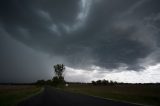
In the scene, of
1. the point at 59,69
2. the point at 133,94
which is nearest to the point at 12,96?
the point at 133,94

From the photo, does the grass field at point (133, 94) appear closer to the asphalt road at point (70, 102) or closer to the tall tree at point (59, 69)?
the asphalt road at point (70, 102)

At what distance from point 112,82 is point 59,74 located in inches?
2639

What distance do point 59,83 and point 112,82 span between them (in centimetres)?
6777

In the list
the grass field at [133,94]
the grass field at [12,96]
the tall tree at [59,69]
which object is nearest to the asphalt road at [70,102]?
the grass field at [12,96]

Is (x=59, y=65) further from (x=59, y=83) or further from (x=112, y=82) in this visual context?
(x=112, y=82)

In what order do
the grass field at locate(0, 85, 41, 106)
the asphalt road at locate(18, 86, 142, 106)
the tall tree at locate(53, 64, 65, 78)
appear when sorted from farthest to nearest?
1. the tall tree at locate(53, 64, 65, 78)
2. the grass field at locate(0, 85, 41, 106)
3. the asphalt road at locate(18, 86, 142, 106)

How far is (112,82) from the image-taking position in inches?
6467

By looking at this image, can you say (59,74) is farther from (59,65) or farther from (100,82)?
(100,82)

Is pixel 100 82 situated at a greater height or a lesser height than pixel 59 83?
greater

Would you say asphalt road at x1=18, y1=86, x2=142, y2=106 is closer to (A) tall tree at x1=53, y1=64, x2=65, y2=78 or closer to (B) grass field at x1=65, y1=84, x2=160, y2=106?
(B) grass field at x1=65, y1=84, x2=160, y2=106

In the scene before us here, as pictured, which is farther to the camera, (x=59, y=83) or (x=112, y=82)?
(x=112, y=82)

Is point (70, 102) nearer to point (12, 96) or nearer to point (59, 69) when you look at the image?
point (12, 96)

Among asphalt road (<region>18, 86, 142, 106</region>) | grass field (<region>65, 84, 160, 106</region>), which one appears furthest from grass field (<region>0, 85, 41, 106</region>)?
grass field (<region>65, 84, 160, 106</region>)

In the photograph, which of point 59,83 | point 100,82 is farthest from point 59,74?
point 100,82
